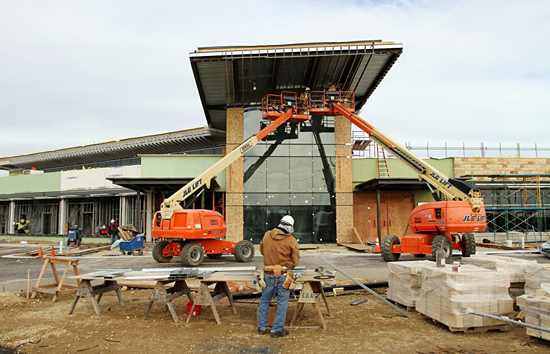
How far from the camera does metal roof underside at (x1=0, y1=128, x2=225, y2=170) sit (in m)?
30.7

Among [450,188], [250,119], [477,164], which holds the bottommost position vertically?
[450,188]

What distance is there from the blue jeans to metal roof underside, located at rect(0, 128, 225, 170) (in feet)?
78.2

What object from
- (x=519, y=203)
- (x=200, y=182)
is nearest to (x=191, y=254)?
(x=200, y=182)

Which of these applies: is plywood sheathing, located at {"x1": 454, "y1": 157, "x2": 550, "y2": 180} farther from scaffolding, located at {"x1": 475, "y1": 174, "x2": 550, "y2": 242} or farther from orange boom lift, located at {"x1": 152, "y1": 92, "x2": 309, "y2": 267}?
orange boom lift, located at {"x1": 152, "y1": 92, "x2": 309, "y2": 267}

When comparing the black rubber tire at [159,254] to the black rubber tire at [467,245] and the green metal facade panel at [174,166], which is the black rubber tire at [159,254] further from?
the black rubber tire at [467,245]

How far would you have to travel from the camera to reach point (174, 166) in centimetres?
2420

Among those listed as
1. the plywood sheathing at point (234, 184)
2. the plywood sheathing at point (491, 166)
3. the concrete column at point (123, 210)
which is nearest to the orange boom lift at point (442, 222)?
the plywood sheathing at point (234, 184)

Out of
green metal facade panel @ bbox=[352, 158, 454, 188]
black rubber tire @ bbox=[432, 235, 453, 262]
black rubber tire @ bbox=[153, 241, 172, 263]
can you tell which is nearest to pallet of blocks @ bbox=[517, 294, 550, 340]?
black rubber tire @ bbox=[432, 235, 453, 262]

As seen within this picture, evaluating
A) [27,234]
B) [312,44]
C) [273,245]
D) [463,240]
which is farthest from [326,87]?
[27,234]

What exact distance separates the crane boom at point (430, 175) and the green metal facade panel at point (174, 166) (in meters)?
8.81

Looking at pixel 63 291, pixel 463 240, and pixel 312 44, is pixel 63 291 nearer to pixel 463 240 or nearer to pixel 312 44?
pixel 463 240

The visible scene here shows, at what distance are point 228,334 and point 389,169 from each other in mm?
19055

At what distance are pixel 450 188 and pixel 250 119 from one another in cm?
1197

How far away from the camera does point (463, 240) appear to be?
1407 centimetres
